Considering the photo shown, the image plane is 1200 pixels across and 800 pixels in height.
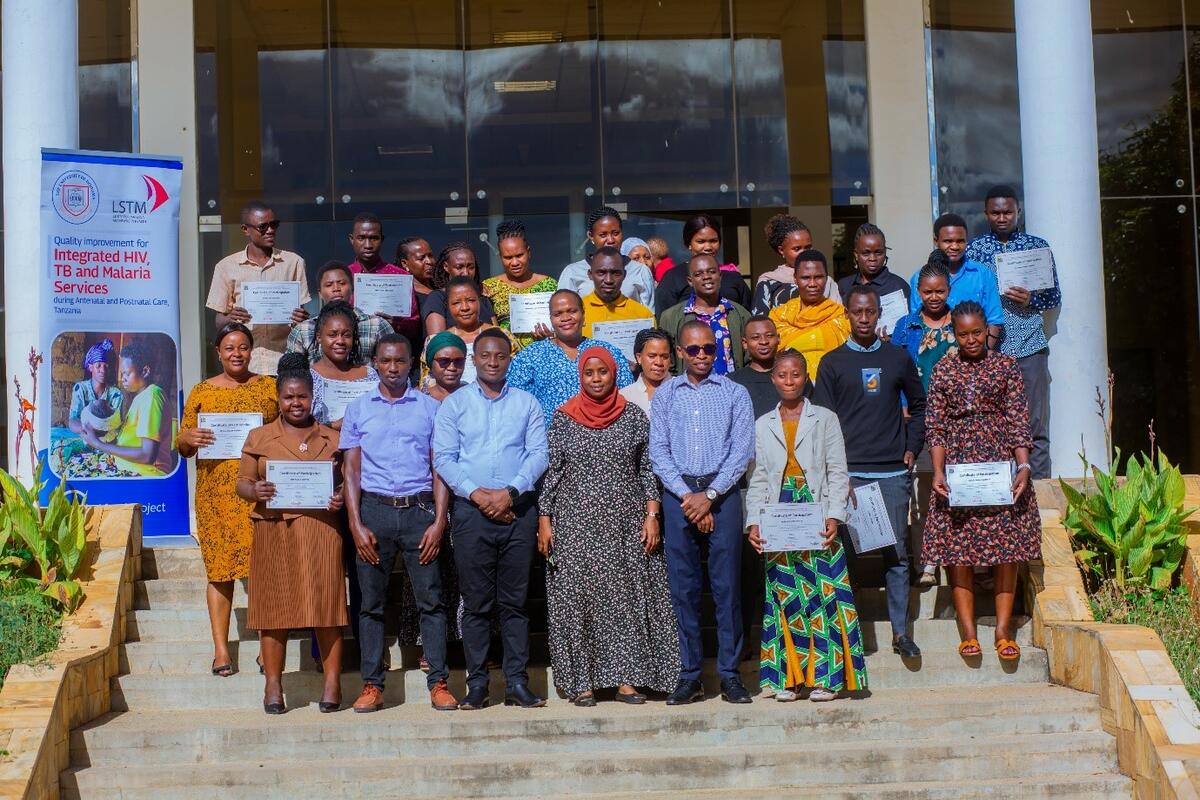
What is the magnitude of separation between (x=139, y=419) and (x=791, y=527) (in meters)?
4.63

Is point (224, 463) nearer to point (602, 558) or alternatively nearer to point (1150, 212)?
point (602, 558)

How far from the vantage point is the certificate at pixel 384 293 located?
9594 millimetres

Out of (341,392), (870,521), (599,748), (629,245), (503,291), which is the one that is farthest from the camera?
(629,245)

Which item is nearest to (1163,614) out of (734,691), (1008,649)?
(1008,649)

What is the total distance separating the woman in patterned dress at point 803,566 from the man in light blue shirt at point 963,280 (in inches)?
69.2

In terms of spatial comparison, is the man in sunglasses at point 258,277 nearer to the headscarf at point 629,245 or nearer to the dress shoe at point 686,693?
the headscarf at point 629,245

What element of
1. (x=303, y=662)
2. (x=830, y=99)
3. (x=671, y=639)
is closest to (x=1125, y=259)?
(x=830, y=99)

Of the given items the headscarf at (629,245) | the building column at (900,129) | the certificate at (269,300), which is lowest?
the certificate at (269,300)

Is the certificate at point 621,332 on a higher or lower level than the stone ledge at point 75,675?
higher

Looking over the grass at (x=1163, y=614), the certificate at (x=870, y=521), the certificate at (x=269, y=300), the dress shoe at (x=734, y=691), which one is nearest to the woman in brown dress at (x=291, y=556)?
the certificate at (x=269, y=300)

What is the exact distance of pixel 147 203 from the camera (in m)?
10.2

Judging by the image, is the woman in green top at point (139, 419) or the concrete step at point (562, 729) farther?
the woman in green top at point (139, 419)

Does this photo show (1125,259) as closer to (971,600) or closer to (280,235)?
(971,600)

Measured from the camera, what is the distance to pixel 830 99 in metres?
14.7
